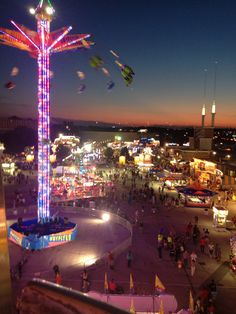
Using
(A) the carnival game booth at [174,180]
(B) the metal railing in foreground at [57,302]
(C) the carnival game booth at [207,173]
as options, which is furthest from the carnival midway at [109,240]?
(A) the carnival game booth at [174,180]

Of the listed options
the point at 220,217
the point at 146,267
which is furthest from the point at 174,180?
the point at 146,267

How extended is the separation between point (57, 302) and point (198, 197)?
2518 centimetres

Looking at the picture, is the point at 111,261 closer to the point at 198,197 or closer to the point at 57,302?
the point at 57,302

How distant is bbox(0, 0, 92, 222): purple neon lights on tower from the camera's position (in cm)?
1708

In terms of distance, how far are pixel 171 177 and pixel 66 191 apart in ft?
36.0

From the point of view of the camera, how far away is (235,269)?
1336 cm

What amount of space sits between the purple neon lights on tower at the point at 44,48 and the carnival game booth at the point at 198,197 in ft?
38.1

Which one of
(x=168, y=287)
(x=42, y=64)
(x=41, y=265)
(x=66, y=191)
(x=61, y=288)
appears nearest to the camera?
(x=61, y=288)

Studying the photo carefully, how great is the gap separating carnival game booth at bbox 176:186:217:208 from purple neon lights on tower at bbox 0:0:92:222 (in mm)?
11622

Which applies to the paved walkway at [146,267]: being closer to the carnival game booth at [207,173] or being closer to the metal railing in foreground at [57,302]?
the metal railing in foreground at [57,302]

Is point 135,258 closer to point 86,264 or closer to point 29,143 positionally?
point 86,264

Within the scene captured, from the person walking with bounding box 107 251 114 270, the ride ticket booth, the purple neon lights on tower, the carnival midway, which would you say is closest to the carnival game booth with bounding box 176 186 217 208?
the carnival midway

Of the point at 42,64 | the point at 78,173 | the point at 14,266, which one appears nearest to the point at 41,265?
the point at 14,266

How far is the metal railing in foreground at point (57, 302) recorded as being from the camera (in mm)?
1501
